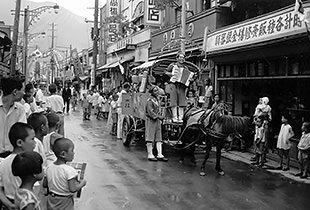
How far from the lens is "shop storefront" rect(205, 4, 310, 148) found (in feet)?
44.1

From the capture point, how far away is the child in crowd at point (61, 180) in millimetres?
5250

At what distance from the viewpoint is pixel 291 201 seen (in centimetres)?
939

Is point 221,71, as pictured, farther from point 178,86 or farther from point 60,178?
point 60,178

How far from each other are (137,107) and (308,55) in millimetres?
5546

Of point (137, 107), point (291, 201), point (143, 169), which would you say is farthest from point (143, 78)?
point (291, 201)

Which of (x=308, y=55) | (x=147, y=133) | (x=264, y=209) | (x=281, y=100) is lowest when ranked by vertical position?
(x=264, y=209)

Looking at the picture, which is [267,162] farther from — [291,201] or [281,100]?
[291,201]

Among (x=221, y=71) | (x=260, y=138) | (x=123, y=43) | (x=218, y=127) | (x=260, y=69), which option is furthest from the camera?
(x=123, y=43)

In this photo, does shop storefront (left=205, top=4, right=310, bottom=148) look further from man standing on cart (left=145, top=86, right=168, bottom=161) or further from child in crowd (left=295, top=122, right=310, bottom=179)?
man standing on cart (left=145, top=86, right=168, bottom=161)

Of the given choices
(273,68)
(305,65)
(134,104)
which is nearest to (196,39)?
(273,68)

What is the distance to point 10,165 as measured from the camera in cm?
461

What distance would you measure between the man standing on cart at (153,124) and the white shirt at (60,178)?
846 centimetres

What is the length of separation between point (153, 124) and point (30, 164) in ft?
32.3

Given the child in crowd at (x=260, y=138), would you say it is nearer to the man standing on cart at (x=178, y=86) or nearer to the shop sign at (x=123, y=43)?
the man standing on cart at (x=178, y=86)
